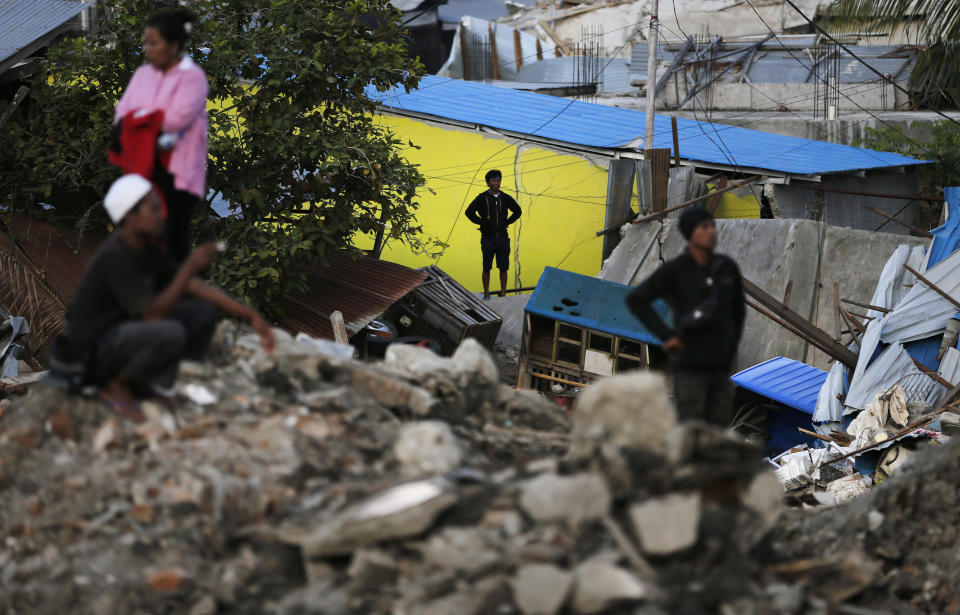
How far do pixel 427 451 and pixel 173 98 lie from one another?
214 cm

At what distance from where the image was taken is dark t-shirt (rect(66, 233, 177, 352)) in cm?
443

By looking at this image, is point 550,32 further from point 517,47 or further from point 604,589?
point 604,589

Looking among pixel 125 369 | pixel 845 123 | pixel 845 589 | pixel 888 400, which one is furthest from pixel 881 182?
pixel 125 369

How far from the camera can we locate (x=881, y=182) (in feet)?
60.1

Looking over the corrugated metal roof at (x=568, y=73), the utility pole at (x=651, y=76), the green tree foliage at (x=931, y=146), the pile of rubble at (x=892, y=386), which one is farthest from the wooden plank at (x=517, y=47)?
the pile of rubble at (x=892, y=386)

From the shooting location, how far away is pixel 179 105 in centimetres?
497

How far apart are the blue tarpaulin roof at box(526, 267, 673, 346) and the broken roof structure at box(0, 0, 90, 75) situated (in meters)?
6.50

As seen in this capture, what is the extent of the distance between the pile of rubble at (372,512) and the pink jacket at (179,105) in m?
0.98

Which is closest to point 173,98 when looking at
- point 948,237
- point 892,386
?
point 892,386

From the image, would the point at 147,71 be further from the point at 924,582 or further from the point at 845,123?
the point at 845,123

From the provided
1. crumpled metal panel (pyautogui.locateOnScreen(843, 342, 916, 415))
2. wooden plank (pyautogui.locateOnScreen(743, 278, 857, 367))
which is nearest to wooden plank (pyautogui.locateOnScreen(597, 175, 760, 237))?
wooden plank (pyautogui.locateOnScreen(743, 278, 857, 367))

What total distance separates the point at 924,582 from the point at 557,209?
12.9 m

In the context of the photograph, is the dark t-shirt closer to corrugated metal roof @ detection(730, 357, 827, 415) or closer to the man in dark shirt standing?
corrugated metal roof @ detection(730, 357, 827, 415)

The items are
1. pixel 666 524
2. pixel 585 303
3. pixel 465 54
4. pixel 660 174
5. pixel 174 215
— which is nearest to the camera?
pixel 666 524
